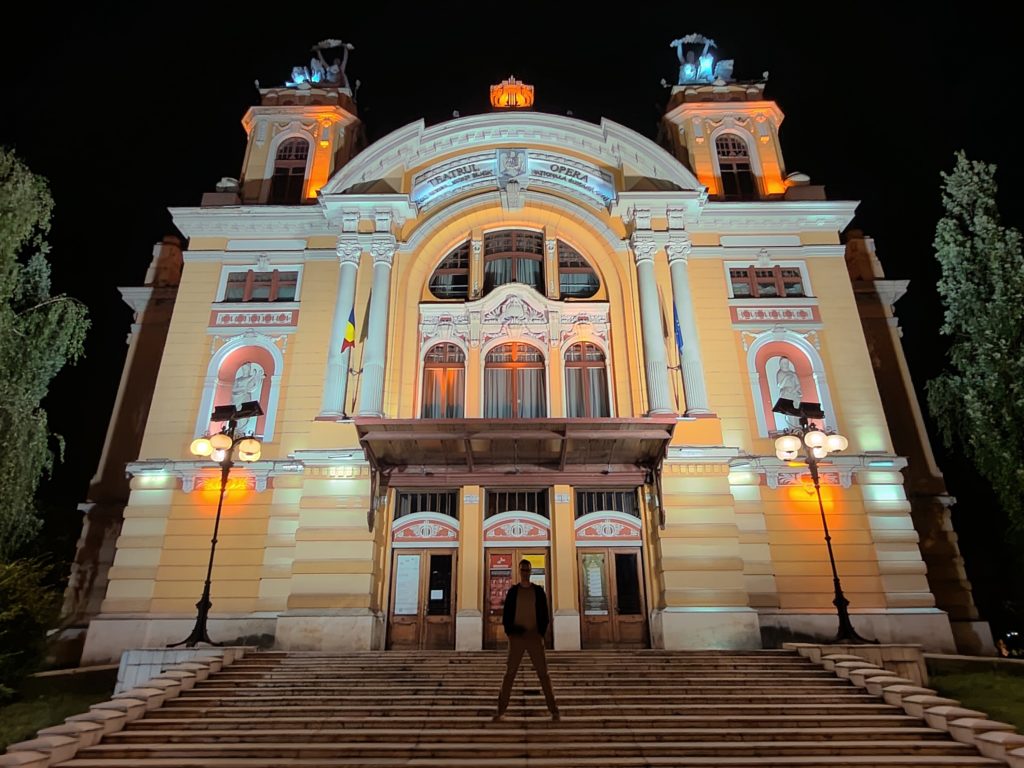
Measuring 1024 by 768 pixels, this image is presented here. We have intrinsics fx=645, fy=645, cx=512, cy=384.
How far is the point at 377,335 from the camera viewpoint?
17.4 meters

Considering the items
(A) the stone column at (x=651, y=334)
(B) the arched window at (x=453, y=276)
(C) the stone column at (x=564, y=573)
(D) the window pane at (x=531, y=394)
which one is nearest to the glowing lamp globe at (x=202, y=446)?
(D) the window pane at (x=531, y=394)

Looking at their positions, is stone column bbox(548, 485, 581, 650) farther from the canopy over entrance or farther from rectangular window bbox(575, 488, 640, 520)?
the canopy over entrance

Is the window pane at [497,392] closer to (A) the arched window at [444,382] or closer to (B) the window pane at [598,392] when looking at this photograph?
(A) the arched window at [444,382]

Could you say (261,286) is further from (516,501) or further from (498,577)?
(498,577)

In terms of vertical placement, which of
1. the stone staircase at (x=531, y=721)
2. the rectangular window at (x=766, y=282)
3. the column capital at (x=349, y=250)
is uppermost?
the column capital at (x=349, y=250)

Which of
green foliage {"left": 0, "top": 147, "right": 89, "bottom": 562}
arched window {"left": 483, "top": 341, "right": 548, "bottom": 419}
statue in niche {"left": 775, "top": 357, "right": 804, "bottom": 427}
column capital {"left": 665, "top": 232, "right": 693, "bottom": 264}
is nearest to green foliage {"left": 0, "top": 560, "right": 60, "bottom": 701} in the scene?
green foliage {"left": 0, "top": 147, "right": 89, "bottom": 562}

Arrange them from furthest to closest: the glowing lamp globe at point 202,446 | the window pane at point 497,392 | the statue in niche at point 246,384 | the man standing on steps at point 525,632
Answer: the window pane at point 497,392
the statue in niche at point 246,384
the glowing lamp globe at point 202,446
the man standing on steps at point 525,632

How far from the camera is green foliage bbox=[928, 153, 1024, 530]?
1342cm

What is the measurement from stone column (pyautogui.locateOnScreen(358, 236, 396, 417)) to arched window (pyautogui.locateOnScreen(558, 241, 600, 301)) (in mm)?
5177

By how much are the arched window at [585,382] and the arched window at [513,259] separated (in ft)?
7.61

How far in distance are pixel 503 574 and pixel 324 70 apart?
1956 cm

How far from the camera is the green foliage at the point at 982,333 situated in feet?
44.0

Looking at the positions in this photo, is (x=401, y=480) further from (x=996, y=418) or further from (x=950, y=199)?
(x=950, y=199)

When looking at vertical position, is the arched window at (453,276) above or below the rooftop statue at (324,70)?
below
